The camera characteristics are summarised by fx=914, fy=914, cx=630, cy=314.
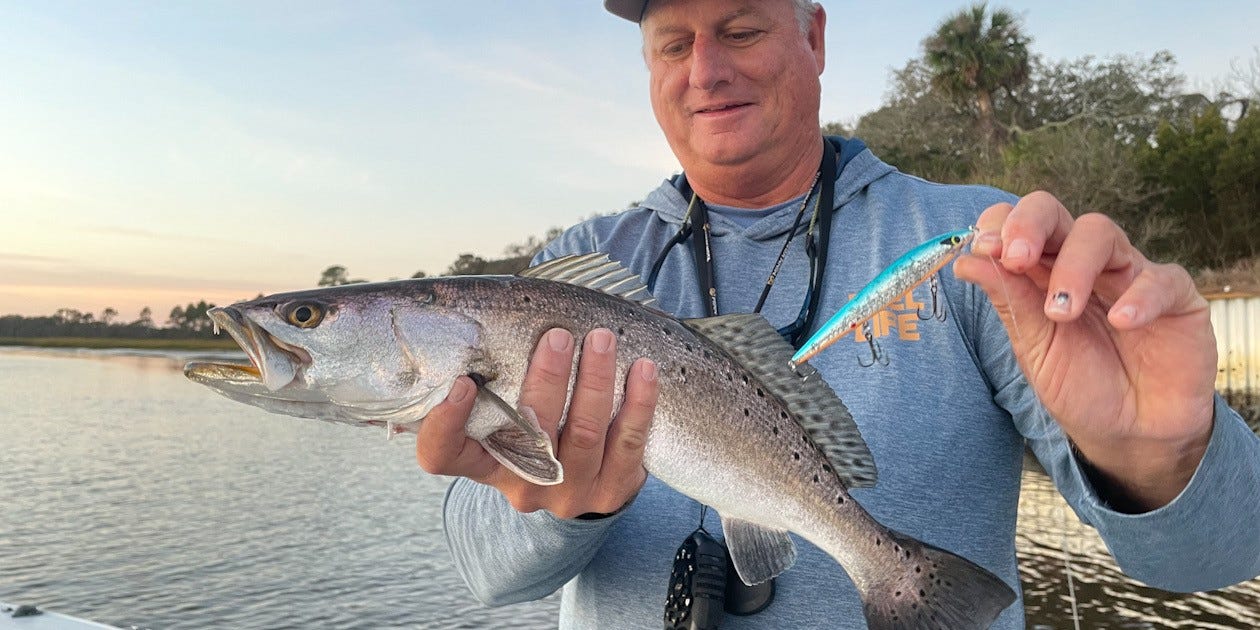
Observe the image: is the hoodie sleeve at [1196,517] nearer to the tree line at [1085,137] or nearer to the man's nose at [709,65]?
the man's nose at [709,65]

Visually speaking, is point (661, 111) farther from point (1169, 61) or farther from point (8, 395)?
point (8, 395)

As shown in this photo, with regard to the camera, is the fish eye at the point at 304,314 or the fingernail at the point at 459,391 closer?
the fingernail at the point at 459,391

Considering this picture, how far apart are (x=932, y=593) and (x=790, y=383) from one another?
2.13 ft

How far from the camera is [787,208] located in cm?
325

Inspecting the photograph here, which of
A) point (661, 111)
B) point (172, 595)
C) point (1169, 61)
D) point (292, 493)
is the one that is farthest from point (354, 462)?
point (1169, 61)

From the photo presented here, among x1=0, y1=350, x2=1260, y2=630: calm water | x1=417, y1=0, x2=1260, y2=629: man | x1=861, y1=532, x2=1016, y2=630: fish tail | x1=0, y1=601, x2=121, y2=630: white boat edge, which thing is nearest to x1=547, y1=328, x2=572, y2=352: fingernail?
x1=417, y1=0, x2=1260, y2=629: man

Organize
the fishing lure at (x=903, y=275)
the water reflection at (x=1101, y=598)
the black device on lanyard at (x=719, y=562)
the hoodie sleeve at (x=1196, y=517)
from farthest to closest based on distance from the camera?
1. the water reflection at (x=1101, y=598)
2. the black device on lanyard at (x=719, y=562)
3. the hoodie sleeve at (x=1196, y=517)
4. the fishing lure at (x=903, y=275)

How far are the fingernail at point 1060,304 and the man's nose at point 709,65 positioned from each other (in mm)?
1638

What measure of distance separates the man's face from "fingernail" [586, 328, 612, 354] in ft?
3.64

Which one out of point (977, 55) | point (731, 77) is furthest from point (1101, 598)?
point (977, 55)

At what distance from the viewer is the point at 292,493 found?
2142 centimetres

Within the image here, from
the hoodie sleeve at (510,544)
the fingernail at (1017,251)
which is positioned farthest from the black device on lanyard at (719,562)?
the fingernail at (1017,251)

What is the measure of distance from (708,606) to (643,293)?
0.92m

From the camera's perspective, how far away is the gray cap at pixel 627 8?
129 inches
